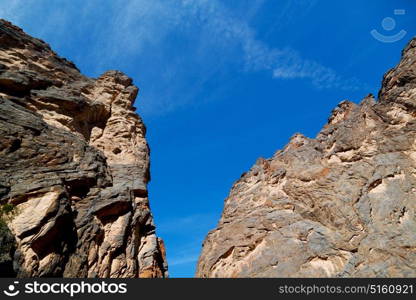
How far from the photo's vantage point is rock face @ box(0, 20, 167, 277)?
17719 millimetres

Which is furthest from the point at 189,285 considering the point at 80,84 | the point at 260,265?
the point at 80,84

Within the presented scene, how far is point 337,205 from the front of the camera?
2836 centimetres

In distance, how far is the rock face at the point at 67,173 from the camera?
17.7 metres

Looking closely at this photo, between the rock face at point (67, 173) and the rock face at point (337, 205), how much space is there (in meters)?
8.74

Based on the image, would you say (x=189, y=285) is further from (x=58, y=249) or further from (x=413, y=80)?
(x=413, y=80)

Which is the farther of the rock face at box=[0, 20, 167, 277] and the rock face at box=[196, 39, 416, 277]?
the rock face at box=[196, 39, 416, 277]

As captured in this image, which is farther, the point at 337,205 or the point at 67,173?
the point at 337,205

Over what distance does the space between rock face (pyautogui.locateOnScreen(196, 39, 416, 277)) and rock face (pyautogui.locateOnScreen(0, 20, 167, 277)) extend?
8.74 meters

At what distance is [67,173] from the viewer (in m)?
22.7

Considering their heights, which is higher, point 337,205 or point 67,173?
point 67,173

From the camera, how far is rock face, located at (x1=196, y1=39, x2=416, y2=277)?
24516 mm

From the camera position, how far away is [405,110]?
108 feet

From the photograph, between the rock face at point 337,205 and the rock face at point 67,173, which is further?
the rock face at point 337,205

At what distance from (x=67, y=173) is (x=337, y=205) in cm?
2350
